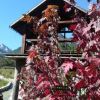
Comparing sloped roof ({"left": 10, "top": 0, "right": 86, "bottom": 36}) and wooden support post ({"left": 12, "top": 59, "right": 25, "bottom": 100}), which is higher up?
sloped roof ({"left": 10, "top": 0, "right": 86, "bottom": 36})

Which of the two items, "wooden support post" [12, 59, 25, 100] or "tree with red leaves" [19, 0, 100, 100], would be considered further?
"wooden support post" [12, 59, 25, 100]

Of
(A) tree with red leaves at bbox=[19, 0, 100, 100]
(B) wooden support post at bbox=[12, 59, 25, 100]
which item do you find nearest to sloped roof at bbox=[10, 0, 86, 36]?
(B) wooden support post at bbox=[12, 59, 25, 100]

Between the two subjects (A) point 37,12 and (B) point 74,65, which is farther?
(A) point 37,12

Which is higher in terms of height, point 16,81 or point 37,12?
point 37,12

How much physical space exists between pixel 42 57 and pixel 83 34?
1114 mm

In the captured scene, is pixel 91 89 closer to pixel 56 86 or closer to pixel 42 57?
pixel 56 86

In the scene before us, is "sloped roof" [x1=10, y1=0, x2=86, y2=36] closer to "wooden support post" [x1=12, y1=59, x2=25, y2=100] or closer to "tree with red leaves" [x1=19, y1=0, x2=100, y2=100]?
"wooden support post" [x1=12, y1=59, x2=25, y2=100]

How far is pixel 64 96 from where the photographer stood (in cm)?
402

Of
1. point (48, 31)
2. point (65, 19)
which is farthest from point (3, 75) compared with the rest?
point (48, 31)

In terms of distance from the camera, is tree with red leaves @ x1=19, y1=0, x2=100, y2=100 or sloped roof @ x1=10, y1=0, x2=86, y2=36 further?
sloped roof @ x1=10, y1=0, x2=86, y2=36

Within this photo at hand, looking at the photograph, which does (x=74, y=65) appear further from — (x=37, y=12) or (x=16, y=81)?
(x=37, y=12)

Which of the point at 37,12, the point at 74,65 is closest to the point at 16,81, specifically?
the point at 37,12

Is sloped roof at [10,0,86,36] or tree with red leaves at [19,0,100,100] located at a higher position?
sloped roof at [10,0,86,36]

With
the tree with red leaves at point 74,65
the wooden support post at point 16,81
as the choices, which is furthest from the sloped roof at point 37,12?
the tree with red leaves at point 74,65
